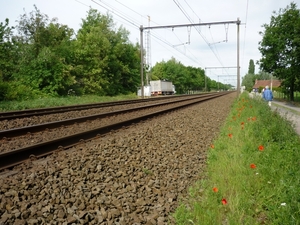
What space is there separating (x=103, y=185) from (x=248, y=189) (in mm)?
2247

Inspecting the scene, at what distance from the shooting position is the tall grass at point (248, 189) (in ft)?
11.3

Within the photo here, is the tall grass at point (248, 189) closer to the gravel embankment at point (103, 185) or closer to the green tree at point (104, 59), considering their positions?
the gravel embankment at point (103, 185)

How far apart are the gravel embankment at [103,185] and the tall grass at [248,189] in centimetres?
31

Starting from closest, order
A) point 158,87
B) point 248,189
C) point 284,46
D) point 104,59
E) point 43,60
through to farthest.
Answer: point 248,189
point 43,60
point 284,46
point 104,59
point 158,87

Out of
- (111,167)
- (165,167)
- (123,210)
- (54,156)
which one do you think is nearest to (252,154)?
(165,167)

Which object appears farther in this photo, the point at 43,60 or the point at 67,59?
the point at 67,59

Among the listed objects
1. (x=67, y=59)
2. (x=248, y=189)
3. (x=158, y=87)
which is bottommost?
(x=248, y=189)

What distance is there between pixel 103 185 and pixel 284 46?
3312cm

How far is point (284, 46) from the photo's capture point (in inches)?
1249

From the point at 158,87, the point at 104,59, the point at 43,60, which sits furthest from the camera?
the point at 158,87

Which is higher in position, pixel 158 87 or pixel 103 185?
pixel 158 87

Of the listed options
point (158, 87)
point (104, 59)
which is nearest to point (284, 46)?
point (104, 59)

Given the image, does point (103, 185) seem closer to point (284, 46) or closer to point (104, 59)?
point (284, 46)

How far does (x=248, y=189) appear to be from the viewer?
13.9 feet
